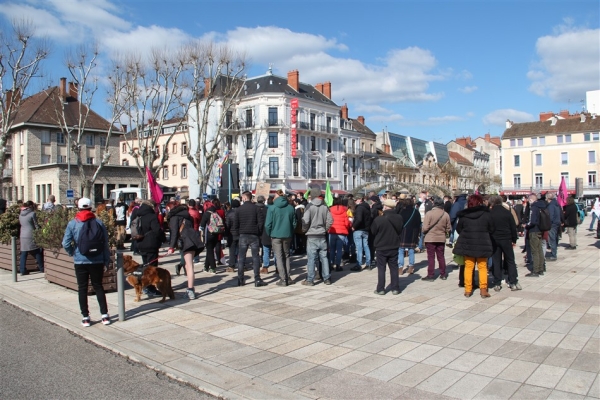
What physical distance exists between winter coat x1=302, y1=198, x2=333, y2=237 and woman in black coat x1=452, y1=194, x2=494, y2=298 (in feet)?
8.45

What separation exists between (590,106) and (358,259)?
86.9 m

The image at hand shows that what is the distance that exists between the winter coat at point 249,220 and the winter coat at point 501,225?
4.40 m

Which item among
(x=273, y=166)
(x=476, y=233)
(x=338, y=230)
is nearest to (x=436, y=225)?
(x=476, y=233)

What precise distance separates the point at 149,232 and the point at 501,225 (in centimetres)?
640

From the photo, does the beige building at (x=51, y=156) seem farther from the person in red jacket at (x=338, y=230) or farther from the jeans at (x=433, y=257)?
the jeans at (x=433, y=257)

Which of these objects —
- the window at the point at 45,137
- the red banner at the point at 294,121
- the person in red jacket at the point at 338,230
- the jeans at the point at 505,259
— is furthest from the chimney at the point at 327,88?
the jeans at the point at 505,259

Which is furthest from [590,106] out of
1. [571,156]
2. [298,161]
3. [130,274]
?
[130,274]

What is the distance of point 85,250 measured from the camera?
21.9 feet

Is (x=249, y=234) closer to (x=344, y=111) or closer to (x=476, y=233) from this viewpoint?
(x=476, y=233)

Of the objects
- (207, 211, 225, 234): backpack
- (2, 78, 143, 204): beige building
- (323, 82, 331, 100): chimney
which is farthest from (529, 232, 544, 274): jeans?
(323, 82, 331, 100): chimney

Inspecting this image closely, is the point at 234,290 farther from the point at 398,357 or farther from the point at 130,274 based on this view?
the point at 398,357

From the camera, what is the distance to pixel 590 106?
3233 inches

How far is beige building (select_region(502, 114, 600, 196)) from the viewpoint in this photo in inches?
2741

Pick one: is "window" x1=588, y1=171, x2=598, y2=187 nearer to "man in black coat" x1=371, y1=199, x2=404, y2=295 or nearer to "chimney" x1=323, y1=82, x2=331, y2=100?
"chimney" x1=323, y1=82, x2=331, y2=100
